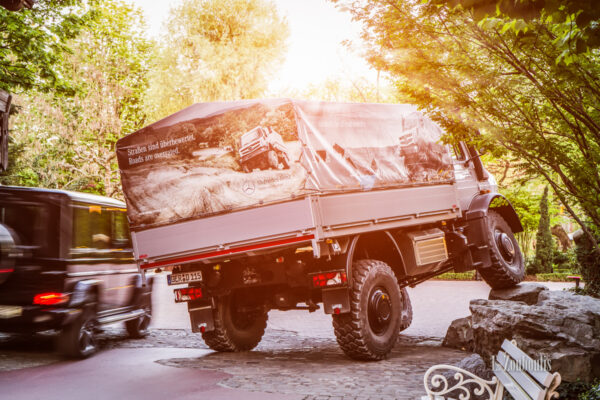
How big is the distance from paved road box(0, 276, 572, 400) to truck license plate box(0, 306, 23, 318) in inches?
27.2

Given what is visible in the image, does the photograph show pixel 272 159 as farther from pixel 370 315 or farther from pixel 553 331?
pixel 553 331

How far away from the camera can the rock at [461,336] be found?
9.04 metres

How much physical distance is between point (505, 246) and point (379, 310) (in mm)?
3739

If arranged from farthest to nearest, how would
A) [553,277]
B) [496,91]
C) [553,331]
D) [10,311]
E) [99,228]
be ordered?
[553,277] → [99,228] → [10,311] → [553,331] → [496,91]

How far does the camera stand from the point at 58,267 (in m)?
8.62

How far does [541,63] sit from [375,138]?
318cm

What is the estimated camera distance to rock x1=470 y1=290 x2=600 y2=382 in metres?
6.22

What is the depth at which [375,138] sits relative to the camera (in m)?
8.77

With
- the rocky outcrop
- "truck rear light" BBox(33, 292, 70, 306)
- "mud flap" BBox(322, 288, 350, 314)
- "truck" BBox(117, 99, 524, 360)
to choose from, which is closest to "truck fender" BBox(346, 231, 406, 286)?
"truck" BBox(117, 99, 524, 360)

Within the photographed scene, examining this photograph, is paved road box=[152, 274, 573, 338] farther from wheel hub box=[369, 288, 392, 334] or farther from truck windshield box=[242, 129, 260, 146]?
truck windshield box=[242, 129, 260, 146]

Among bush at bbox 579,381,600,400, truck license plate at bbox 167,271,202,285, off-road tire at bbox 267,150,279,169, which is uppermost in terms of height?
off-road tire at bbox 267,150,279,169

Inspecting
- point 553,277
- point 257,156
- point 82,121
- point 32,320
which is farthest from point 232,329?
point 82,121

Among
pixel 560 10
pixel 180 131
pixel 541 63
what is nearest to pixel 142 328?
pixel 180 131

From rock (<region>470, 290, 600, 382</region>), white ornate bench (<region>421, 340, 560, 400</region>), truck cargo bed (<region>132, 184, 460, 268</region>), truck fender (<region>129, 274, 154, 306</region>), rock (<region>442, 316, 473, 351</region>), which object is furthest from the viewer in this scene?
truck fender (<region>129, 274, 154, 306</region>)
